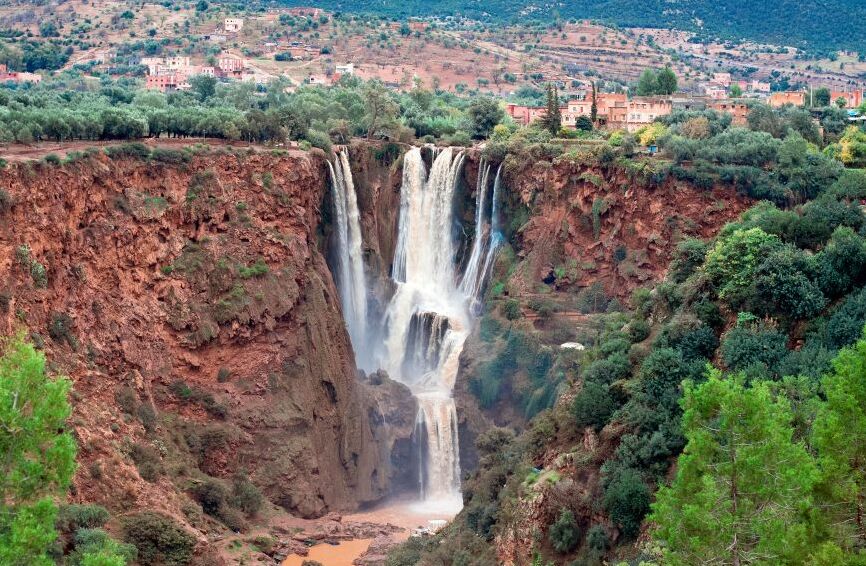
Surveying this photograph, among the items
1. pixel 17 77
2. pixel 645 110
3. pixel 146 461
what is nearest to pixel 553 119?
pixel 645 110

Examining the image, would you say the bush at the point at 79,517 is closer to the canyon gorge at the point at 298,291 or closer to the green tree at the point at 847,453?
the canyon gorge at the point at 298,291

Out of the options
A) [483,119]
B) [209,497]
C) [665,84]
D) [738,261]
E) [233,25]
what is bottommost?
[209,497]

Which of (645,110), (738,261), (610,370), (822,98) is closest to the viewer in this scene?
(738,261)

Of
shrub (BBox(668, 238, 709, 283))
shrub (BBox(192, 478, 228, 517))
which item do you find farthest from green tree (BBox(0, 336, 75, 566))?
shrub (BBox(192, 478, 228, 517))

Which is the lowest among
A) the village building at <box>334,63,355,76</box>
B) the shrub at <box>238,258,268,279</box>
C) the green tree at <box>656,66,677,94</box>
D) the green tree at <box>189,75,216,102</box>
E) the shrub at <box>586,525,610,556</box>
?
the shrub at <box>586,525,610,556</box>

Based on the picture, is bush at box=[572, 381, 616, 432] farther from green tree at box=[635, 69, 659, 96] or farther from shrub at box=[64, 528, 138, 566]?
green tree at box=[635, 69, 659, 96]

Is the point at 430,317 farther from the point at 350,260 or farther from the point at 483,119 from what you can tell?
the point at 483,119
